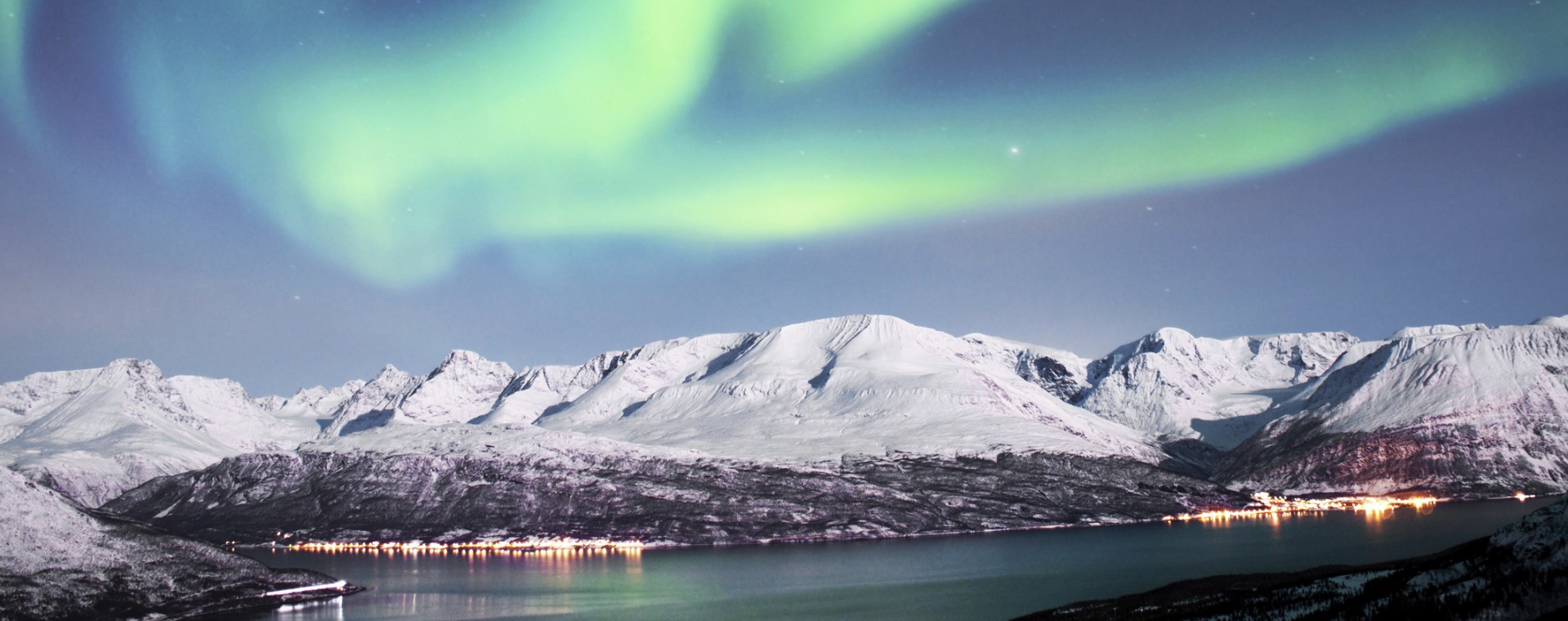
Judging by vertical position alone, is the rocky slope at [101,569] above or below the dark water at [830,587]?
above

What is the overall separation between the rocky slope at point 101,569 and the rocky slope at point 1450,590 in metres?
124

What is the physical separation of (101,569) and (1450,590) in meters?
156

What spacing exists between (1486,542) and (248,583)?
6228 inches

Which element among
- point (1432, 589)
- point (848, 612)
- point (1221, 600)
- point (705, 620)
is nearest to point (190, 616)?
point (705, 620)

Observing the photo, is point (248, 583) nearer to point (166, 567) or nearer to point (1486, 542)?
point (166, 567)

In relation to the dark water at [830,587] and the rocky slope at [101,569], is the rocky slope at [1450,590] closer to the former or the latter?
the dark water at [830,587]

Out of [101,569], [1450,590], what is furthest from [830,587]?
[1450,590]

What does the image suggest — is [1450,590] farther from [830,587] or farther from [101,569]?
[101,569]

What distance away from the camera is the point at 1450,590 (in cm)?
6303

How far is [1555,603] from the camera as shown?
5397 cm

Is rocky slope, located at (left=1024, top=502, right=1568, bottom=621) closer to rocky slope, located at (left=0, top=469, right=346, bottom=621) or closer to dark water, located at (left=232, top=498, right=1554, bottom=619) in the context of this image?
dark water, located at (left=232, top=498, right=1554, bottom=619)

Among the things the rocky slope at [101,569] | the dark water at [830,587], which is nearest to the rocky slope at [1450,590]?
the dark water at [830,587]

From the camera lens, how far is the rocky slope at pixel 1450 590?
183 feet

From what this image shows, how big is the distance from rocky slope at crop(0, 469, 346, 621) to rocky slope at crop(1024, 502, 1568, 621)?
124m
